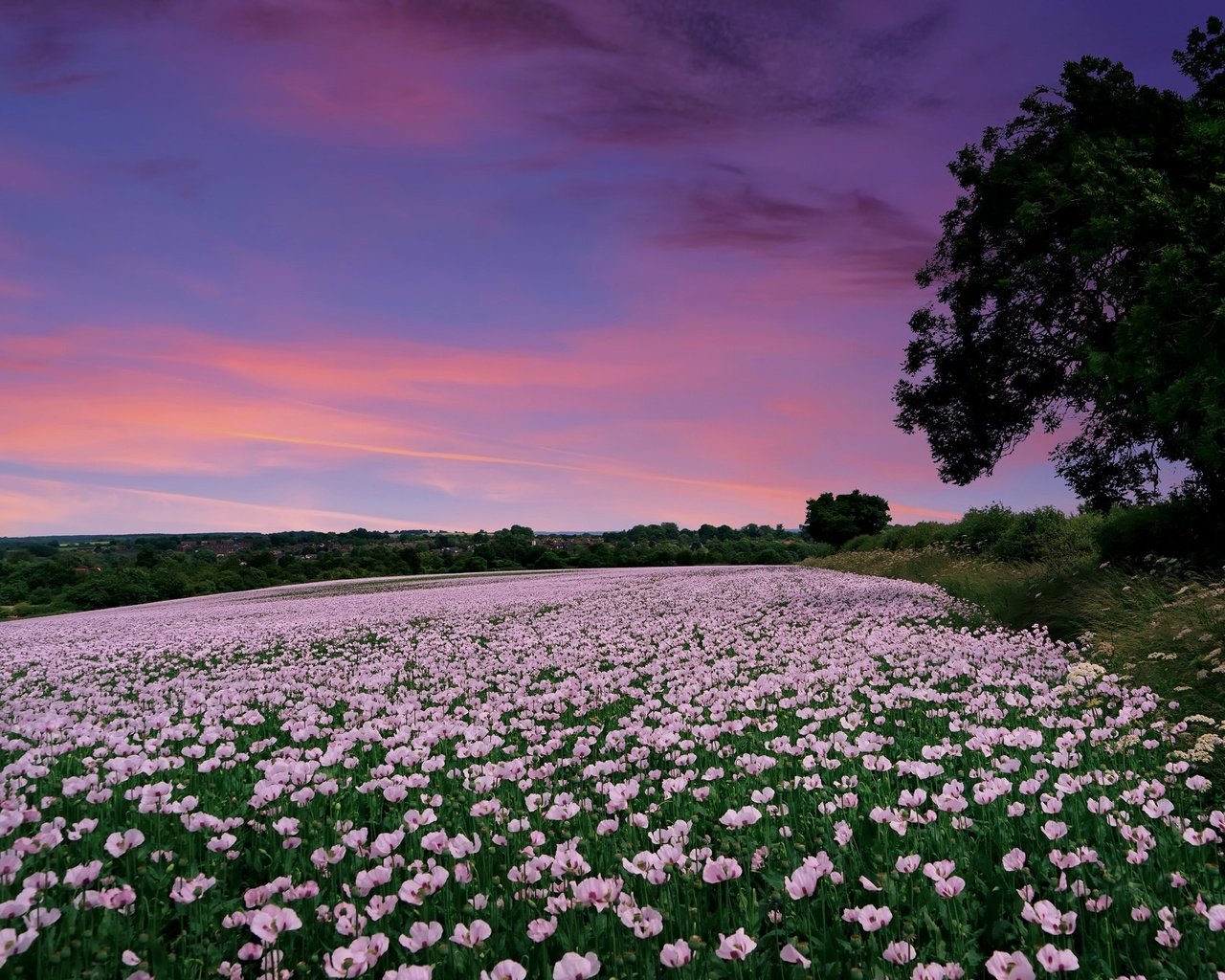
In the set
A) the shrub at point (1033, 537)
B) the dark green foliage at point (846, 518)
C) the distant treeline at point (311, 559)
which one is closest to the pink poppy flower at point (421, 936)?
the shrub at point (1033, 537)

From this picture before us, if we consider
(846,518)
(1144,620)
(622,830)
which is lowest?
(622,830)

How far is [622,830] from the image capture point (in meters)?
4.43

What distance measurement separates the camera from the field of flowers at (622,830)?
311cm

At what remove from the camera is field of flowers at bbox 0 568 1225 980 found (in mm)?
3107

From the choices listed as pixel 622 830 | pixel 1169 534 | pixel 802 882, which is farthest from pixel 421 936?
pixel 1169 534

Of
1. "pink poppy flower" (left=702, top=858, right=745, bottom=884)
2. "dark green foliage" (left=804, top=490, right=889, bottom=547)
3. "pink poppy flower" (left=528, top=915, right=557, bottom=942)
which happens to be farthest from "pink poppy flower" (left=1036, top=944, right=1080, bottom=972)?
→ "dark green foliage" (left=804, top=490, right=889, bottom=547)

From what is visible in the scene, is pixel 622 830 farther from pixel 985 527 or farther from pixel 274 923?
pixel 985 527

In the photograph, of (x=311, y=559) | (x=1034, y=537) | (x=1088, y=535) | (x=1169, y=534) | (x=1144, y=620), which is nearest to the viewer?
(x=1144, y=620)

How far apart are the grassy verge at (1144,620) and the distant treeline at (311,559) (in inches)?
1853

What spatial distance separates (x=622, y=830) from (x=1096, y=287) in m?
20.6

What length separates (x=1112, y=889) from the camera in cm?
351

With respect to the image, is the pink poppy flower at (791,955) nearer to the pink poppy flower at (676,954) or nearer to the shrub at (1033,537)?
the pink poppy flower at (676,954)

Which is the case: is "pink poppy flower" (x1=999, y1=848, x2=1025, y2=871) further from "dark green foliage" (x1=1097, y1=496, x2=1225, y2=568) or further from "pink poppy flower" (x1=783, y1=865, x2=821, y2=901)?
"dark green foliage" (x1=1097, y1=496, x2=1225, y2=568)

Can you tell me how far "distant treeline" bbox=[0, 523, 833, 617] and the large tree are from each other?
41.0 m
